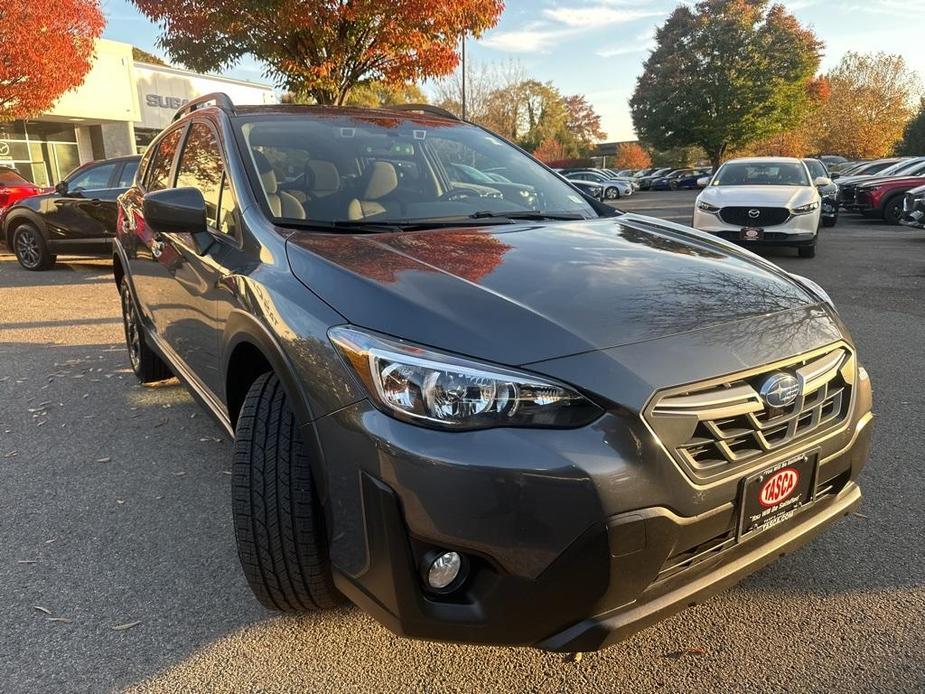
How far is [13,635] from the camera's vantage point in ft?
7.16

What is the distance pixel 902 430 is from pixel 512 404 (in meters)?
3.12

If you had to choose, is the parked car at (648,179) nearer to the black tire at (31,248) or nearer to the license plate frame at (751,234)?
the license plate frame at (751,234)

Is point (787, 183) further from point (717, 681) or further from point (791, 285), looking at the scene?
point (717, 681)

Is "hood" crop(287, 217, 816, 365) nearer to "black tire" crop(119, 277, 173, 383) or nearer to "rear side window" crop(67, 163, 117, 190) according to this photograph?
"black tire" crop(119, 277, 173, 383)

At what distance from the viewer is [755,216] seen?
371 inches

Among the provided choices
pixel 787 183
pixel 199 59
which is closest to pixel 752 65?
pixel 787 183

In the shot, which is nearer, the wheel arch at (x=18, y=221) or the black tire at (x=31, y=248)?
the wheel arch at (x=18, y=221)

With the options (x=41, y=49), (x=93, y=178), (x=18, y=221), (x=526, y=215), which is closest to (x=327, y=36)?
(x=93, y=178)

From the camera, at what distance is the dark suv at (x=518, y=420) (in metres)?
1.55

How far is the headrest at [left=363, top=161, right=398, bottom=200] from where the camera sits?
2824 millimetres

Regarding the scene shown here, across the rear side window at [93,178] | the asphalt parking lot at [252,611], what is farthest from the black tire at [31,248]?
the asphalt parking lot at [252,611]

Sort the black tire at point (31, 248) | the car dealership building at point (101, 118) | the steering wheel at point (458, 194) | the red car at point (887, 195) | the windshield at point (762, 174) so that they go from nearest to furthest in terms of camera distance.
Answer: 1. the steering wheel at point (458, 194)
2. the black tire at point (31, 248)
3. the windshield at point (762, 174)
4. the red car at point (887, 195)
5. the car dealership building at point (101, 118)

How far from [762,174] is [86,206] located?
404 inches

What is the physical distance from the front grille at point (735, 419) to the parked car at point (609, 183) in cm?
3047
